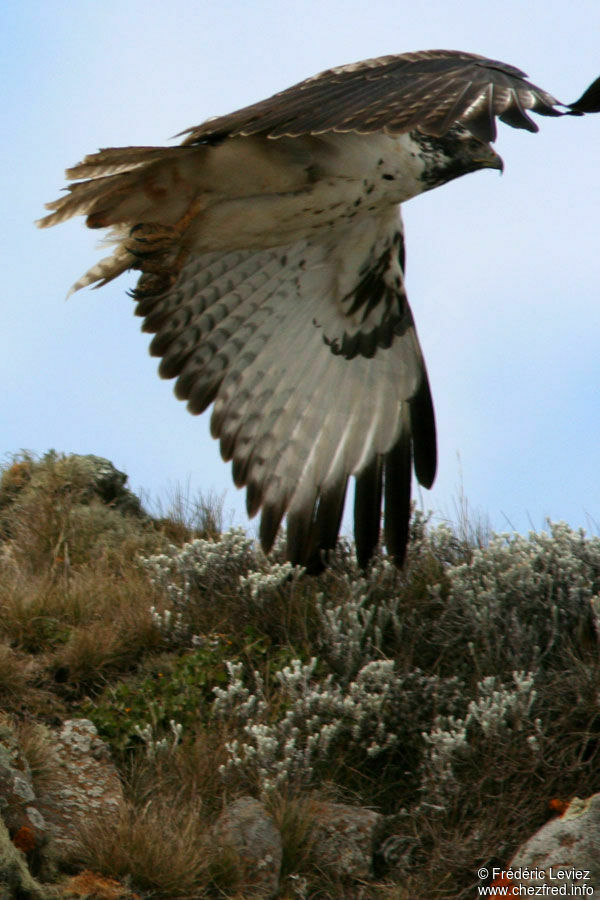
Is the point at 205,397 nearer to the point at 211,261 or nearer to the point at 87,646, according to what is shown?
the point at 211,261

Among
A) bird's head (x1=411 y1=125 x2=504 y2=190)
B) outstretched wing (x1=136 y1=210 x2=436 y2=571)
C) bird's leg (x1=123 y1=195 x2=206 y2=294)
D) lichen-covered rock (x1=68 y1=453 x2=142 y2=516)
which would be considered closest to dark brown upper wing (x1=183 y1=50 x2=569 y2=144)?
bird's head (x1=411 y1=125 x2=504 y2=190)

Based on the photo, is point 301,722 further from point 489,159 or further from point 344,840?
point 489,159

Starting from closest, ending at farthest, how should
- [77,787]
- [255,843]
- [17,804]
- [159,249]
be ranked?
[17,804] → [255,843] → [77,787] → [159,249]

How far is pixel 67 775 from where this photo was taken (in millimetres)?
5039

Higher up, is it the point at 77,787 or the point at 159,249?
the point at 159,249

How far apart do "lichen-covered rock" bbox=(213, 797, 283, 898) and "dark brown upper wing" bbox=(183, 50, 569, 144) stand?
256 centimetres

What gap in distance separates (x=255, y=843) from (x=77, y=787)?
0.79 meters

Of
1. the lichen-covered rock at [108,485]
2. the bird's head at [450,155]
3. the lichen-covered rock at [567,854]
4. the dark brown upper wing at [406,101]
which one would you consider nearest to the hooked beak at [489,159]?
the bird's head at [450,155]

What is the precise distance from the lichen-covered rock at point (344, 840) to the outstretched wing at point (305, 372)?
1.61 meters

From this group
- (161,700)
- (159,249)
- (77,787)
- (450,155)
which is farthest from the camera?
(159,249)

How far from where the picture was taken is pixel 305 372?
21.6 ft

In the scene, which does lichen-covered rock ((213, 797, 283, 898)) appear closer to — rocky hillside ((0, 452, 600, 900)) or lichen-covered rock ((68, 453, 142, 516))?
rocky hillside ((0, 452, 600, 900))

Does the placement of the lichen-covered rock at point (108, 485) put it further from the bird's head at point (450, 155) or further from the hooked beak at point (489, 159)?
the hooked beak at point (489, 159)

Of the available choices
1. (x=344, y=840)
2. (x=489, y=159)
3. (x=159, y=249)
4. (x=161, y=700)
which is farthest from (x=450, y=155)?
(x=344, y=840)
